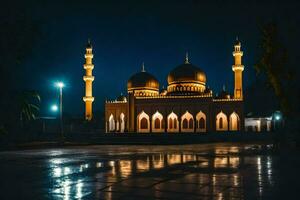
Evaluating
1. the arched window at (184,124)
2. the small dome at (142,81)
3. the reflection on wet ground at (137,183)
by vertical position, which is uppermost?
the small dome at (142,81)

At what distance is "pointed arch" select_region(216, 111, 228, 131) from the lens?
2195 inches

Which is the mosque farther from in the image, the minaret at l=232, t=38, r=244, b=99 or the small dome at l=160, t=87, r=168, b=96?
the small dome at l=160, t=87, r=168, b=96

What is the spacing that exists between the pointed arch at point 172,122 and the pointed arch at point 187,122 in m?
0.95

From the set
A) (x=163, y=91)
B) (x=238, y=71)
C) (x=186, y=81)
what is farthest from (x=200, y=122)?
(x=163, y=91)

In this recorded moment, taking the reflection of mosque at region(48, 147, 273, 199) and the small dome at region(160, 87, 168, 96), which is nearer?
the reflection of mosque at region(48, 147, 273, 199)

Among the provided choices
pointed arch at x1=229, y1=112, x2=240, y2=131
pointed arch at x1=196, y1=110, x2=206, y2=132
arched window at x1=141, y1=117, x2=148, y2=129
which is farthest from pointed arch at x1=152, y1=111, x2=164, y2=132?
pointed arch at x1=229, y1=112, x2=240, y2=131

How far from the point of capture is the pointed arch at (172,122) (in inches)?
2275

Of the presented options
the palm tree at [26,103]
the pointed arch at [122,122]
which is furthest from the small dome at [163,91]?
the palm tree at [26,103]

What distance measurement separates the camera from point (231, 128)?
55.7m

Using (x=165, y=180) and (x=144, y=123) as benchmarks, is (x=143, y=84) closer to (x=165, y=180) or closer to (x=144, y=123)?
(x=144, y=123)

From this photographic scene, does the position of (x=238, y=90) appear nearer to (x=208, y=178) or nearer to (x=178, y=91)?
(x=178, y=91)

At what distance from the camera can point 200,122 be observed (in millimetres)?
56688

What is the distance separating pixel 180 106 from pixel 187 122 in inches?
98.5

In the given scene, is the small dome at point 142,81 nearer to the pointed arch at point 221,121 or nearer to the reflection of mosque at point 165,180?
the pointed arch at point 221,121
